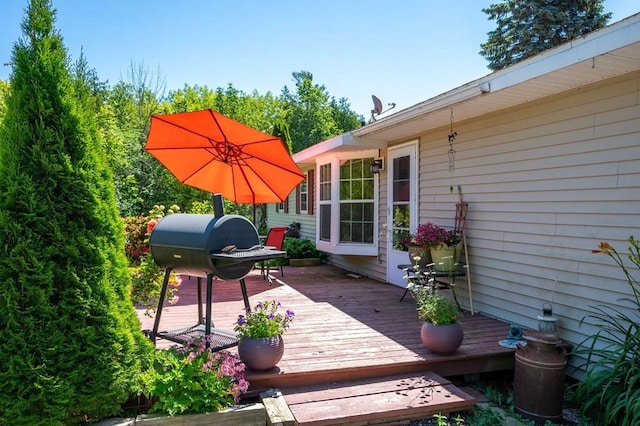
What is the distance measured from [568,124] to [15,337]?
4281 millimetres

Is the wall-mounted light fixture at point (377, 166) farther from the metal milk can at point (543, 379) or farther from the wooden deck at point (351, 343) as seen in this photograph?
the metal milk can at point (543, 379)

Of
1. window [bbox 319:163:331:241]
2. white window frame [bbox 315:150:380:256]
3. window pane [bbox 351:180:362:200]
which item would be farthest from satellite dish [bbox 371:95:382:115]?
window [bbox 319:163:331:241]

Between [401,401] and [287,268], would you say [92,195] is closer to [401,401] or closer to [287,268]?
[401,401]

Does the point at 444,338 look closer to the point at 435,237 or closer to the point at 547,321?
the point at 547,321

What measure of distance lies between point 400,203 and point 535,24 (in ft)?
48.8

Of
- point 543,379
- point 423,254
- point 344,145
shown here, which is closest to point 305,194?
point 344,145

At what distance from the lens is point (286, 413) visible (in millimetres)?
2752

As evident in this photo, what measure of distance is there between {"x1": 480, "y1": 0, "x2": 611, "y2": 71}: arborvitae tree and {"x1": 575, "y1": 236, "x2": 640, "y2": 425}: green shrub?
16069 millimetres

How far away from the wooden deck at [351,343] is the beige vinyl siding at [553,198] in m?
0.55

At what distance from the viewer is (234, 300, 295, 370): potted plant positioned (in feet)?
10.2

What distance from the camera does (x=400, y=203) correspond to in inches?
263

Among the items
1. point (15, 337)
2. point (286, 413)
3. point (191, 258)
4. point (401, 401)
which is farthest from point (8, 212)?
point (401, 401)

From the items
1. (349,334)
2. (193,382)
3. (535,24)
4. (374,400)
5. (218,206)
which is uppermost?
(535,24)

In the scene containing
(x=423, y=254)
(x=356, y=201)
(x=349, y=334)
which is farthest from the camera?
(x=356, y=201)
